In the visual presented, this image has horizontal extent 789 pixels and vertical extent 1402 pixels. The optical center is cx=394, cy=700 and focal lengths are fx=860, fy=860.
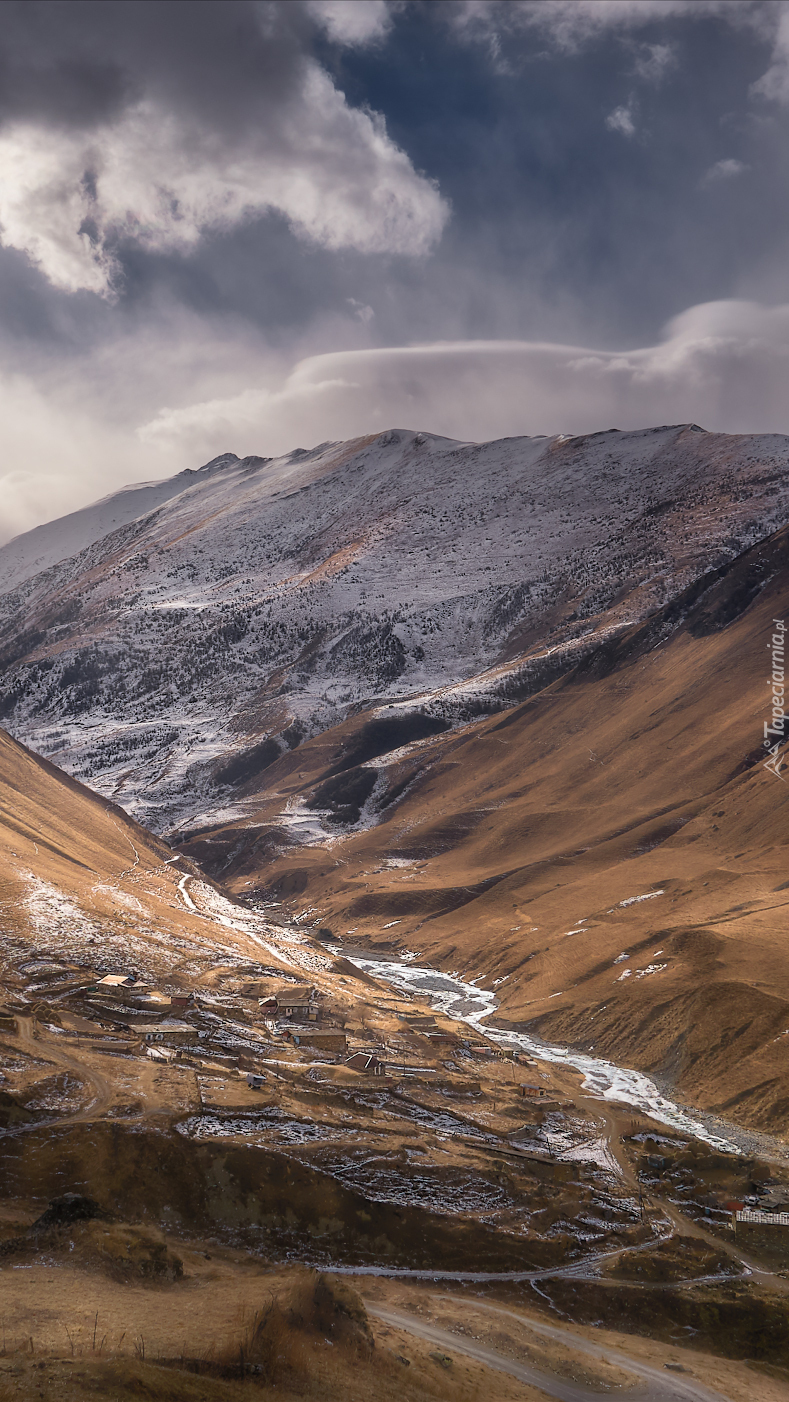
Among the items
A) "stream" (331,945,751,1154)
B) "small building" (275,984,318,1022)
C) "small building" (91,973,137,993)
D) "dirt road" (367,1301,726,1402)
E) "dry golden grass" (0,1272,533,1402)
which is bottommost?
"stream" (331,945,751,1154)

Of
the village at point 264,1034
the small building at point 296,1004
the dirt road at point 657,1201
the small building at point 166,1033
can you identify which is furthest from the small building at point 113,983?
the dirt road at point 657,1201

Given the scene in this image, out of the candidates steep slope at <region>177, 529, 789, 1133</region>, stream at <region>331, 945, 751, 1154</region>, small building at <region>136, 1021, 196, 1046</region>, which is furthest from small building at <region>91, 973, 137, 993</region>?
steep slope at <region>177, 529, 789, 1133</region>

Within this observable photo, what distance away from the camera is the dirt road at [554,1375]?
32.8m

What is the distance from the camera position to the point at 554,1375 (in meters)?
33.4

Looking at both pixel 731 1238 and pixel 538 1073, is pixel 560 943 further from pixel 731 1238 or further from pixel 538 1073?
pixel 731 1238

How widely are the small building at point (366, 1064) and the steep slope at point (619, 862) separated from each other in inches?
956

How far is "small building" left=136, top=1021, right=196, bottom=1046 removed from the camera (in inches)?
2339

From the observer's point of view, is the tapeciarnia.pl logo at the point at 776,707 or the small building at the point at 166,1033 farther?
the tapeciarnia.pl logo at the point at 776,707

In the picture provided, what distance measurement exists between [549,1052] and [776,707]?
87.1m

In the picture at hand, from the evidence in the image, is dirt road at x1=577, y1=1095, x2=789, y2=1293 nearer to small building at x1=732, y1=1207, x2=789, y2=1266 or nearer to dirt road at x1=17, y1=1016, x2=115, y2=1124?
small building at x1=732, y1=1207, x2=789, y2=1266

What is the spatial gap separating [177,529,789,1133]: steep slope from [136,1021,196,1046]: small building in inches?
1476

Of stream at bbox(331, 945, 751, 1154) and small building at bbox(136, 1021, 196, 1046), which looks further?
stream at bbox(331, 945, 751, 1154)

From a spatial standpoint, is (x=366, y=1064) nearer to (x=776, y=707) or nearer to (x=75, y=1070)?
(x=75, y=1070)

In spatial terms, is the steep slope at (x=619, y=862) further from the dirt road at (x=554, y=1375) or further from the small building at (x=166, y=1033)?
the small building at (x=166, y=1033)
